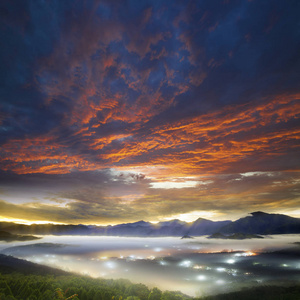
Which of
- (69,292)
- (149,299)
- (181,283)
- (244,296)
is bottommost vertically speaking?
(181,283)

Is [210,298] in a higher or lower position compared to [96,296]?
lower

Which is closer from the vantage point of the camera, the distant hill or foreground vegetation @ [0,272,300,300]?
foreground vegetation @ [0,272,300,300]

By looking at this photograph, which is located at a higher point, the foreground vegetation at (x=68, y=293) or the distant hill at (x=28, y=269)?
the foreground vegetation at (x=68, y=293)

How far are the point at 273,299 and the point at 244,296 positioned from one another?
6.85 m

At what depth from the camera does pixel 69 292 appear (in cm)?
2369

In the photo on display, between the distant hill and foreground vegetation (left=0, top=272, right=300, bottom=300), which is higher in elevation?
foreground vegetation (left=0, top=272, right=300, bottom=300)

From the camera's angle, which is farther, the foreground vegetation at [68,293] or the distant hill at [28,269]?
the distant hill at [28,269]

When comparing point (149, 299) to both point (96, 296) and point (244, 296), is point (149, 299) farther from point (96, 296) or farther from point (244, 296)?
point (244, 296)

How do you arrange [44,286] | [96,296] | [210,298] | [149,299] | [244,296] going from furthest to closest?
[244,296], [210,298], [149,299], [44,286], [96,296]

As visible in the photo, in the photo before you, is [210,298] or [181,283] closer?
[210,298]

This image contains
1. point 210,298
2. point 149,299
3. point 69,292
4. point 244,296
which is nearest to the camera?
point 69,292

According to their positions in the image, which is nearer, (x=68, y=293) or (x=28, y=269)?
(x=68, y=293)

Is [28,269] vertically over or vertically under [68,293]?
under

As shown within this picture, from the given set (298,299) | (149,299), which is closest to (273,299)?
(298,299)
